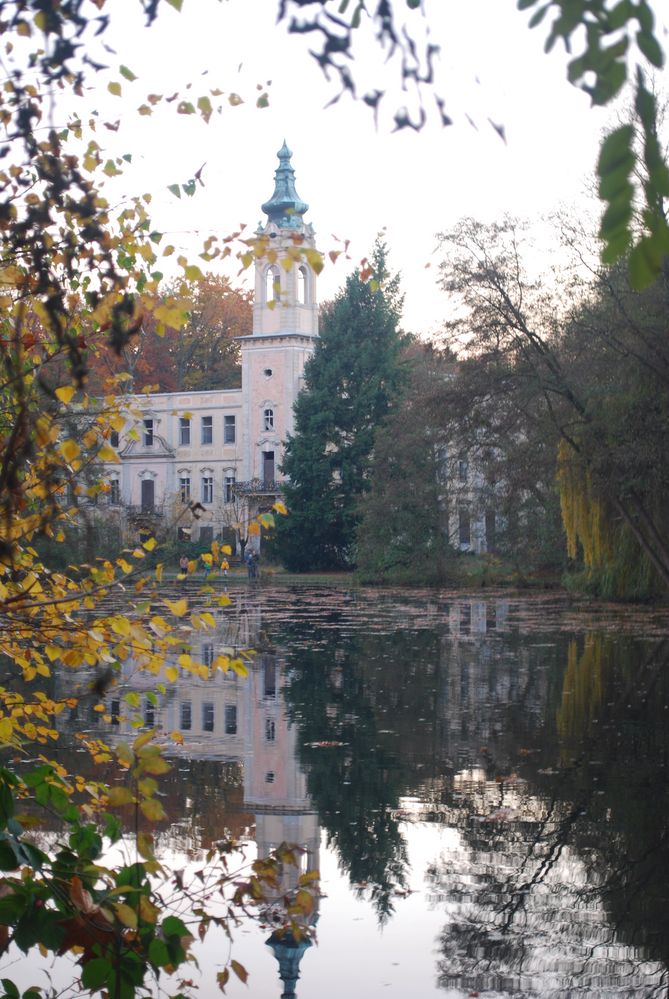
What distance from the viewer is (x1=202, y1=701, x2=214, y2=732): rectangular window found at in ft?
50.1

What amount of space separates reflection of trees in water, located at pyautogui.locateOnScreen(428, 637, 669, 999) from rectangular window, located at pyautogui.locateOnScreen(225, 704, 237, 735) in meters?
3.65

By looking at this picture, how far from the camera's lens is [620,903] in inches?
306

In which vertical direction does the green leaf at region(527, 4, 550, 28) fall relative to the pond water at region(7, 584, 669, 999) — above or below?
above

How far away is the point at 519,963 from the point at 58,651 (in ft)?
8.72

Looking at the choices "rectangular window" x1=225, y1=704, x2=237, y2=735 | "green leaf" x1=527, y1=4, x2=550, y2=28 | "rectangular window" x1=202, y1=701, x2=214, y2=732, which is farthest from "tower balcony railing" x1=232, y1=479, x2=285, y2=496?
"green leaf" x1=527, y1=4, x2=550, y2=28

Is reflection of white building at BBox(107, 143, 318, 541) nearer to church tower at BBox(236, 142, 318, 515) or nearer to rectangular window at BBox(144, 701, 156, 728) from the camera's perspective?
church tower at BBox(236, 142, 318, 515)

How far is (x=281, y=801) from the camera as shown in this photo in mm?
10781

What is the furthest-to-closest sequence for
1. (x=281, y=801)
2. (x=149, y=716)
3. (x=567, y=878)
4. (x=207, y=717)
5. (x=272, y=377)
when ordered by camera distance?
(x=272, y=377) < (x=207, y=717) < (x=149, y=716) < (x=281, y=801) < (x=567, y=878)

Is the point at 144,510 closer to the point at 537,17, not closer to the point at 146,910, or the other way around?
the point at 146,910

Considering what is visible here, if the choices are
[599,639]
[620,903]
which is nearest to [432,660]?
[599,639]

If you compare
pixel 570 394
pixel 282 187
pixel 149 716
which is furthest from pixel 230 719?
pixel 282 187

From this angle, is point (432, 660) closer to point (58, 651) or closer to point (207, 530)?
point (58, 651)

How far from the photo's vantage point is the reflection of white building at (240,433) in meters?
78.1

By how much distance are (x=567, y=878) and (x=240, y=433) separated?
2902 inches
